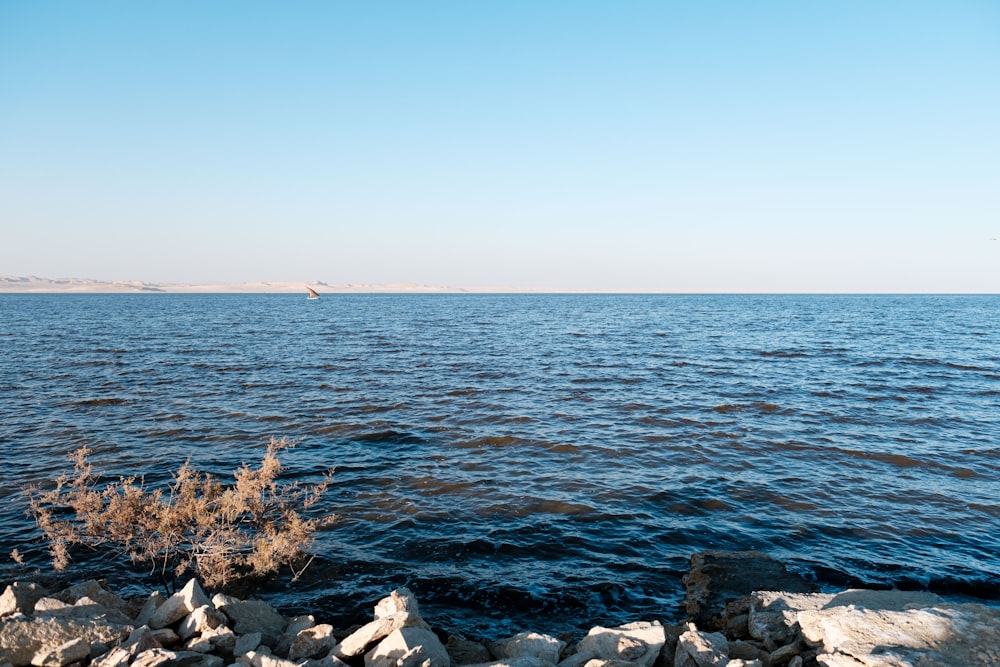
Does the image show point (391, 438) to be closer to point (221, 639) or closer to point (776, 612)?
point (221, 639)

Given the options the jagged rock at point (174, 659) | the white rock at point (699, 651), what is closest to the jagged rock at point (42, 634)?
the jagged rock at point (174, 659)

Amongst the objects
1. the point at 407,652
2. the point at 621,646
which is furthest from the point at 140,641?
the point at 621,646

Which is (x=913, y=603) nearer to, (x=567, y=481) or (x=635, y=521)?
(x=635, y=521)

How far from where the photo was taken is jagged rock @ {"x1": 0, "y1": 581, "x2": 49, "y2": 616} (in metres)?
6.40

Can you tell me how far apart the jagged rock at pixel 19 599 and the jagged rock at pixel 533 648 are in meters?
5.48

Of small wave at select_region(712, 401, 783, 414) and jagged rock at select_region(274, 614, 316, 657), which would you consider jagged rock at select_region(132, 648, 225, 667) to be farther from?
small wave at select_region(712, 401, 783, 414)

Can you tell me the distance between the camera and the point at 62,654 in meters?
5.73

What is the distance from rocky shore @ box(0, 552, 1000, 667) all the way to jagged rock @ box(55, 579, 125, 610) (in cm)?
2

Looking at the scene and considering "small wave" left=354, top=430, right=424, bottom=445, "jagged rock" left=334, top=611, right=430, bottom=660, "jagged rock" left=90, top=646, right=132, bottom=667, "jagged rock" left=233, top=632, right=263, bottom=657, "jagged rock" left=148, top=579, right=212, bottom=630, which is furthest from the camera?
"small wave" left=354, top=430, right=424, bottom=445

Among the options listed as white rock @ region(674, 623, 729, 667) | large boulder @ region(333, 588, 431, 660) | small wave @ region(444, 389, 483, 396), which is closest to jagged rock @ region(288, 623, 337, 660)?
large boulder @ region(333, 588, 431, 660)

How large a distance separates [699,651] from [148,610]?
666 cm

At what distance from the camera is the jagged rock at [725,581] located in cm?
822

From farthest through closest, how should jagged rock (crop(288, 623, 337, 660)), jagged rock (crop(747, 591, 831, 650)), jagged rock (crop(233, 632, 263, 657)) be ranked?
1. jagged rock (crop(747, 591, 831, 650))
2. jagged rock (crop(288, 623, 337, 660))
3. jagged rock (crop(233, 632, 263, 657))

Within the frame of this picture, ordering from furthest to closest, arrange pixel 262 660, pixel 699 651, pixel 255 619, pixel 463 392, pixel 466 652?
pixel 463 392 → pixel 255 619 → pixel 466 652 → pixel 699 651 → pixel 262 660
